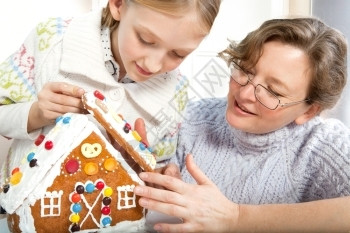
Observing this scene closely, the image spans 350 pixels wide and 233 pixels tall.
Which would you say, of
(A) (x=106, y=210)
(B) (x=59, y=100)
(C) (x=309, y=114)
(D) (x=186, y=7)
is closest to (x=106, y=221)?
(A) (x=106, y=210)

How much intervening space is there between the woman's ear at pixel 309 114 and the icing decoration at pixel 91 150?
313 mm

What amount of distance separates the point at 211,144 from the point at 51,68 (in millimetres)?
267

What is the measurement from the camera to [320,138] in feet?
1.92

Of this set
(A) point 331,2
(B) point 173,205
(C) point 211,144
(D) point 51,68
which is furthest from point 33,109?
(A) point 331,2

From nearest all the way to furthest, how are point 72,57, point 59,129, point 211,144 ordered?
point 59,129 < point 72,57 < point 211,144

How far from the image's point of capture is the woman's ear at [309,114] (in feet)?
1.95

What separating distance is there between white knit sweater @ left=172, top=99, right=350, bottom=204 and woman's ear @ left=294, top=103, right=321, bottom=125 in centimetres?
1

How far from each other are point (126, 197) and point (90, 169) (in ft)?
0.15

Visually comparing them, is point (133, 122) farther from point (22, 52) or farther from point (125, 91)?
point (22, 52)

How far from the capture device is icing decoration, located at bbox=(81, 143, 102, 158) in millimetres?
385

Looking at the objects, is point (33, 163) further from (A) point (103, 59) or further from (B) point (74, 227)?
(A) point (103, 59)

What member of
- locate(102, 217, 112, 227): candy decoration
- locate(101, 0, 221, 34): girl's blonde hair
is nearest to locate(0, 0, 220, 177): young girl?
locate(101, 0, 221, 34): girl's blonde hair

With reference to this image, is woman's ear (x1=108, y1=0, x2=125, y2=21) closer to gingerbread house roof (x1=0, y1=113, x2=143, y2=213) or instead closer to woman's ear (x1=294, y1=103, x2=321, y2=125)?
gingerbread house roof (x1=0, y1=113, x2=143, y2=213)

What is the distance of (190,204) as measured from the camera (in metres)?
0.45
